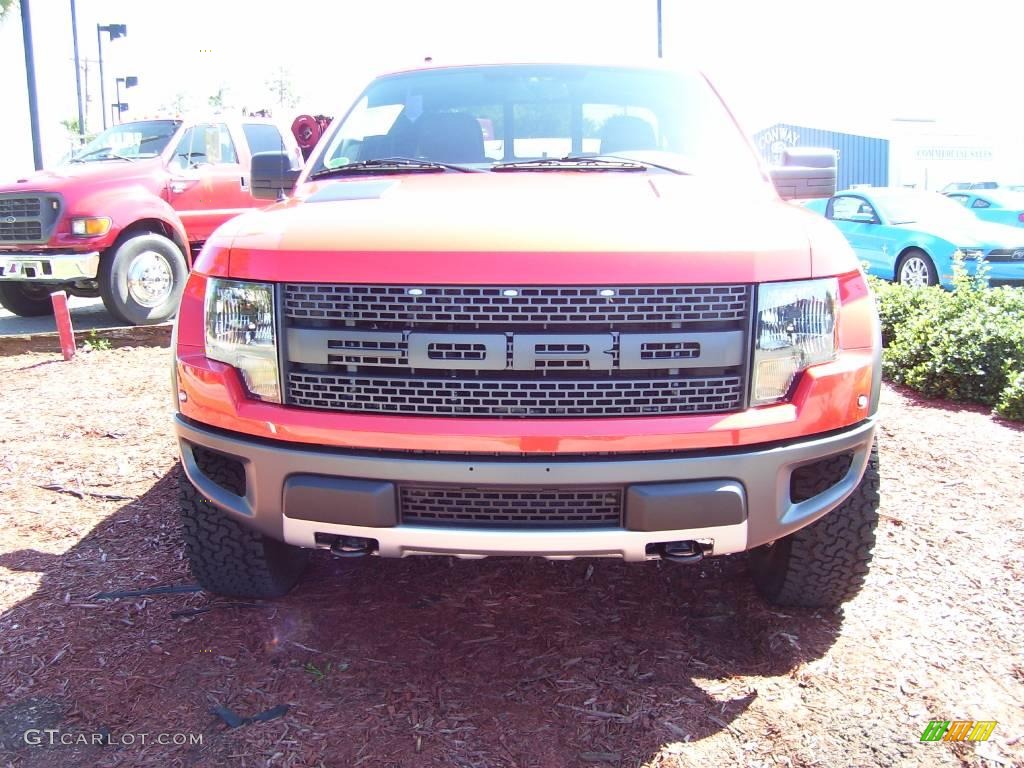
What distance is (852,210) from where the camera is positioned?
13305mm

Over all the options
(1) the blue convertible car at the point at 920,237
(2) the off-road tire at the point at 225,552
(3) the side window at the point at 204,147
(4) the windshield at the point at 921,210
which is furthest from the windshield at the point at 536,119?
(4) the windshield at the point at 921,210

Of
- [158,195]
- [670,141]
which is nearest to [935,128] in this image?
[158,195]

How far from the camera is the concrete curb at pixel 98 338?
7488 mm

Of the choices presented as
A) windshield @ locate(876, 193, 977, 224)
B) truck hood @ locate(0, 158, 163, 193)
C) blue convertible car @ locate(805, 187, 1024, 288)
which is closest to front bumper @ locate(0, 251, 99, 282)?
truck hood @ locate(0, 158, 163, 193)

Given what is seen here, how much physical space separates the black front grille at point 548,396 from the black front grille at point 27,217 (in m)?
7.44

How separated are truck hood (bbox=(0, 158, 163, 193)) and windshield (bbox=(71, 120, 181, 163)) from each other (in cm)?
21

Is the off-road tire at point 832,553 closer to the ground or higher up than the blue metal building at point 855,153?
closer to the ground

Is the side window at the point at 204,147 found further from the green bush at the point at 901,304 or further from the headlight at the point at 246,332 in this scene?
the headlight at the point at 246,332

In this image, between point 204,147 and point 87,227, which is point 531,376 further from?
point 204,147

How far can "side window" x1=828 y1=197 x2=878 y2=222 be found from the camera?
13.0 meters

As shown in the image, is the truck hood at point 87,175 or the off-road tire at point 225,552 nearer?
the off-road tire at point 225,552

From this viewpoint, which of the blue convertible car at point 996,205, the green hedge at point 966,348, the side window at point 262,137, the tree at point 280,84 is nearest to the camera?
the green hedge at point 966,348

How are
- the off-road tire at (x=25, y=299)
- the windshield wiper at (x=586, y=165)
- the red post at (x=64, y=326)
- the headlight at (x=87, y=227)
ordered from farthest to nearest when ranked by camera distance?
the off-road tire at (x=25, y=299), the headlight at (x=87, y=227), the red post at (x=64, y=326), the windshield wiper at (x=586, y=165)

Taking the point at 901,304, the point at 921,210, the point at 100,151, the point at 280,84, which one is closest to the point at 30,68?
the point at 100,151
